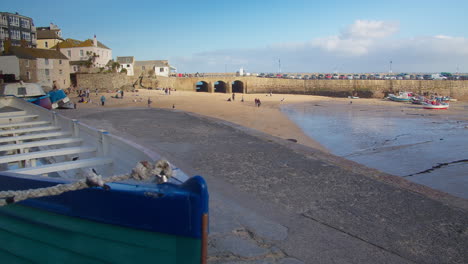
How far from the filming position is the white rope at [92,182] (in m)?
2.35

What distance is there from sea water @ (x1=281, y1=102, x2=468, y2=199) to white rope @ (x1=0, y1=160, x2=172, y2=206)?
1013 centimetres

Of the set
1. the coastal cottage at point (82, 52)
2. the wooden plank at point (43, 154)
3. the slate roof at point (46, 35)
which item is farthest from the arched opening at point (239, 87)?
the wooden plank at point (43, 154)

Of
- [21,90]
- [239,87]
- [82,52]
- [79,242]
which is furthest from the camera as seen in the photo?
[239,87]

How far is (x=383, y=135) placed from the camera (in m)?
20.7

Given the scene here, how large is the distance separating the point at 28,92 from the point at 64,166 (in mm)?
13857

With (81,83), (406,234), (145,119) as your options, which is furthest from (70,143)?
(81,83)

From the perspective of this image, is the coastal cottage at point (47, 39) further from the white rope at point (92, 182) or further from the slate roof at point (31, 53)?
the white rope at point (92, 182)

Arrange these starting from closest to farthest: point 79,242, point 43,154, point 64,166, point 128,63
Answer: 1. point 79,242
2. point 64,166
3. point 43,154
4. point 128,63

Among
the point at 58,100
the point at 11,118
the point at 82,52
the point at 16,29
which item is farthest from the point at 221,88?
the point at 11,118

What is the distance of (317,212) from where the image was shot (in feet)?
15.2

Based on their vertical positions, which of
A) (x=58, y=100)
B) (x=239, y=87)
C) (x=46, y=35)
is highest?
(x=46, y=35)

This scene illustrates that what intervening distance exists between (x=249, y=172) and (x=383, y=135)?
1709 centimetres

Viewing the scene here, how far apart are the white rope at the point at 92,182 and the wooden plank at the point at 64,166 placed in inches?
49.5

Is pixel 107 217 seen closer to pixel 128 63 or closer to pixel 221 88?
pixel 128 63
